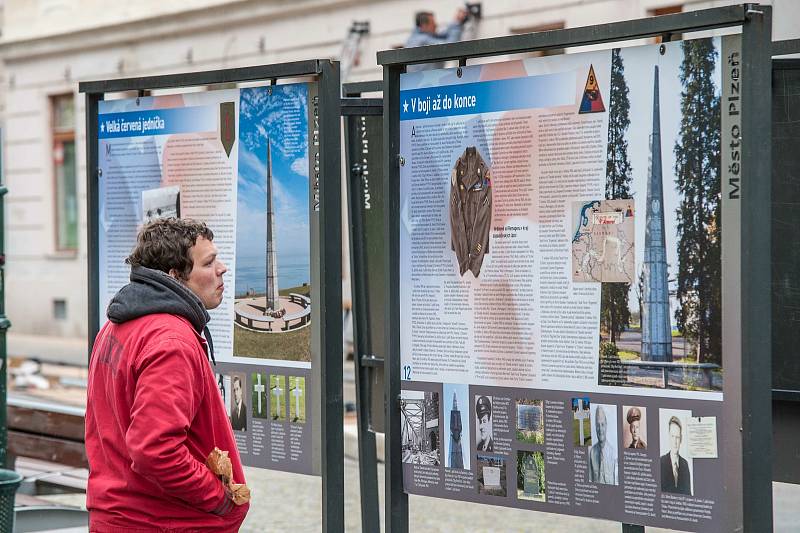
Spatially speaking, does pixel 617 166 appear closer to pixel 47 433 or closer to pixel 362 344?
pixel 362 344

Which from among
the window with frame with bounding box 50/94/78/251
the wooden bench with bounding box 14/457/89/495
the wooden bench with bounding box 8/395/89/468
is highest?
the window with frame with bounding box 50/94/78/251

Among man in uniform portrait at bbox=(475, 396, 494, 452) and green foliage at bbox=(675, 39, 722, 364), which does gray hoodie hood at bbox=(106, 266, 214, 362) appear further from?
green foliage at bbox=(675, 39, 722, 364)

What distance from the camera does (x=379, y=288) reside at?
5.10 meters

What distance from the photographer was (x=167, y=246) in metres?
3.51

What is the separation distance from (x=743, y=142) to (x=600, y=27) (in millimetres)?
554

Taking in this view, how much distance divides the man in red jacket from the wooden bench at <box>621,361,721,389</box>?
1.20 m

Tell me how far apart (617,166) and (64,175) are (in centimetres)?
2001

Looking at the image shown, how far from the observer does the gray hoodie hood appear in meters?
3.41

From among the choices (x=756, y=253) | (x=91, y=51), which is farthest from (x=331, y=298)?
(x=91, y=51)

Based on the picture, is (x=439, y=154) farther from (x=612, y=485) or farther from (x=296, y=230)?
(x=612, y=485)

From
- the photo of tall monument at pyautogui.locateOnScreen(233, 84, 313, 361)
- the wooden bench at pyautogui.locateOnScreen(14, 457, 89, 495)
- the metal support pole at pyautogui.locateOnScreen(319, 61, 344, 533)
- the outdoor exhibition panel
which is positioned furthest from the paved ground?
the outdoor exhibition panel

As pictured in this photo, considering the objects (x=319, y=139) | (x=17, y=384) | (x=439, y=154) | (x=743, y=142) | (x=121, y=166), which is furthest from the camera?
(x=17, y=384)

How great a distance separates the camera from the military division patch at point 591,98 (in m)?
3.58

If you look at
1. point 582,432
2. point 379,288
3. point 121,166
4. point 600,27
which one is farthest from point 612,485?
point 121,166
